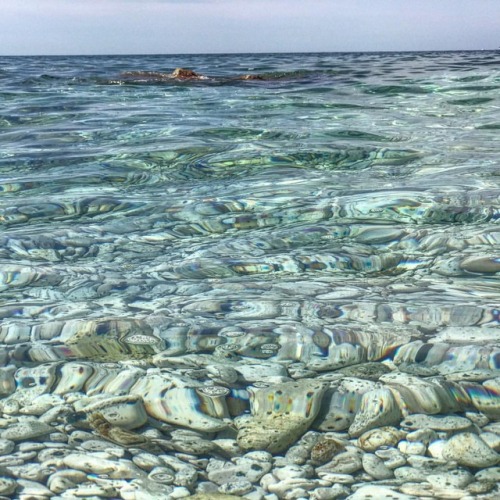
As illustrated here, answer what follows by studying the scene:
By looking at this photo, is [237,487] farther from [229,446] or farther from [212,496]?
[229,446]

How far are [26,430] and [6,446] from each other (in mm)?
75

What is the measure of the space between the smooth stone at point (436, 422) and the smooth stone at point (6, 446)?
85 centimetres

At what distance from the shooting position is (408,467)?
1.33 meters

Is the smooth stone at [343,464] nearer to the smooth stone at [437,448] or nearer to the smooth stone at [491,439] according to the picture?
the smooth stone at [437,448]

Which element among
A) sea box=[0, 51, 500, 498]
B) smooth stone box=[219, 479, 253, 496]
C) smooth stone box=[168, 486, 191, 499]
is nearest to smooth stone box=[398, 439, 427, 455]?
sea box=[0, 51, 500, 498]

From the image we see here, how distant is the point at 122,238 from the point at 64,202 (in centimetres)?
86

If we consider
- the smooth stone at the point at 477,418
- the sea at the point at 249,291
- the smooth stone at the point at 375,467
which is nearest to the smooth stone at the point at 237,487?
the sea at the point at 249,291

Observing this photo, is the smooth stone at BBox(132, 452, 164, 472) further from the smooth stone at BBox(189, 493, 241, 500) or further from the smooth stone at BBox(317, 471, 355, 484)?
the smooth stone at BBox(317, 471, 355, 484)

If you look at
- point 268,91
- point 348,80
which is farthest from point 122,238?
point 348,80

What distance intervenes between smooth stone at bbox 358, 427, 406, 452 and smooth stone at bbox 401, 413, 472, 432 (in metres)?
0.04

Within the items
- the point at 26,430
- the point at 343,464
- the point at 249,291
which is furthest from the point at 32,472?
the point at 249,291

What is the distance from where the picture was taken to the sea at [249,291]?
5.08 feet

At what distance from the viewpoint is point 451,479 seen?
1.29m

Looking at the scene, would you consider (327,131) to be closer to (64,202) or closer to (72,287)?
(64,202)
